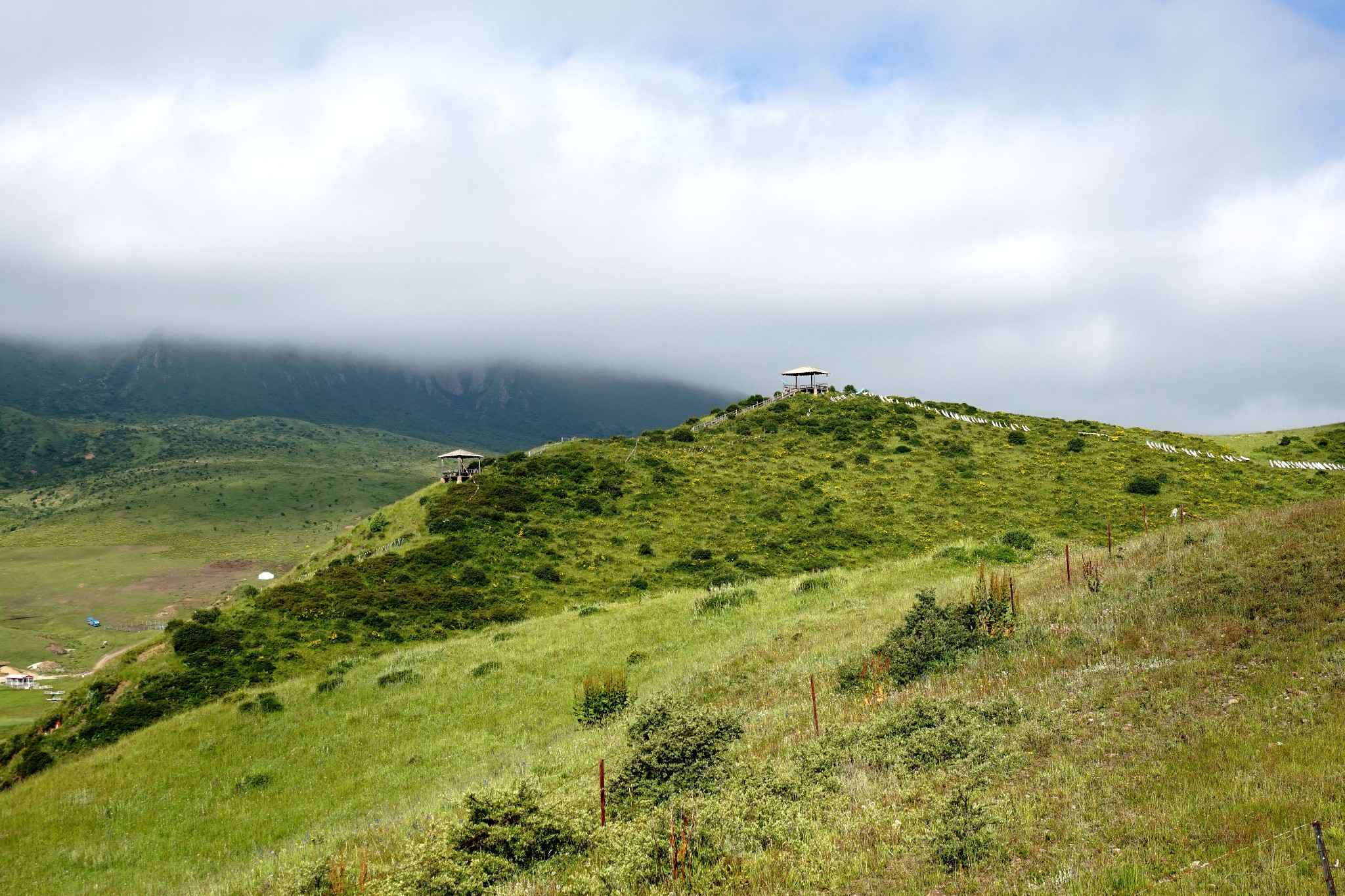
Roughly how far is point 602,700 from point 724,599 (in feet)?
41.0

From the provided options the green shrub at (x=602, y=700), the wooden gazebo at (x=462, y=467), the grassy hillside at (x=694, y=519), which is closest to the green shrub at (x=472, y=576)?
the grassy hillside at (x=694, y=519)

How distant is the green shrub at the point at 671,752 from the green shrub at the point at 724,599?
18120mm

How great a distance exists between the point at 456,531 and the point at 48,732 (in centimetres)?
2216

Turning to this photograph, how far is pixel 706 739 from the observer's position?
14984 millimetres

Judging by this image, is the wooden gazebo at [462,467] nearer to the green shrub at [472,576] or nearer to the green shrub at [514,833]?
the green shrub at [472,576]

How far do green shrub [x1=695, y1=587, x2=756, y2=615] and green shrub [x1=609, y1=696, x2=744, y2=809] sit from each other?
713 inches

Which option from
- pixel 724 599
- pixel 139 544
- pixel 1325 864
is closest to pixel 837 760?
pixel 1325 864

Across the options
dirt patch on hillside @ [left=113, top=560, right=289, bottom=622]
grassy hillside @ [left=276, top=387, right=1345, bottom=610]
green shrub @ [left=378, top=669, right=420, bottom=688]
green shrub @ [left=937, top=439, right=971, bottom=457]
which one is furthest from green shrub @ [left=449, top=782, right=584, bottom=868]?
dirt patch on hillside @ [left=113, top=560, right=289, bottom=622]

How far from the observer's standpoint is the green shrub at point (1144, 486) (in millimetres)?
57375

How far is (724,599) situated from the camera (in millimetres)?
35125

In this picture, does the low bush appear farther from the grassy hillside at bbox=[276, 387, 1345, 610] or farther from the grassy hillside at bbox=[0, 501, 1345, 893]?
the grassy hillside at bbox=[0, 501, 1345, 893]

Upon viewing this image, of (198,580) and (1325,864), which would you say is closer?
(1325,864)

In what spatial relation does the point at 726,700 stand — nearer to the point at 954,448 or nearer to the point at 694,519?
the point at 694,519

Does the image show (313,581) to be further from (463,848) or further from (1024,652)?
(1024,652)
